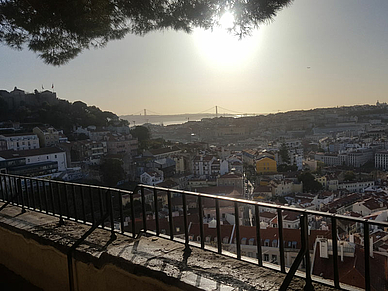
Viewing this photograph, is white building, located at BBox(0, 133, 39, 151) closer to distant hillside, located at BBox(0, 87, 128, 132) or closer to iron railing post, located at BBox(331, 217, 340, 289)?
distant hillside, located at BBox(0, 87, 128, 132)

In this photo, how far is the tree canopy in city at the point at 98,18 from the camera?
3250mm

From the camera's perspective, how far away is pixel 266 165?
111 ft

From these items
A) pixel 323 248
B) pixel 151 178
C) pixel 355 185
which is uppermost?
pixel 323 248

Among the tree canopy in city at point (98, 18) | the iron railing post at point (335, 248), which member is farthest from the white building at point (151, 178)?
the iron railing post at point (335, 248)

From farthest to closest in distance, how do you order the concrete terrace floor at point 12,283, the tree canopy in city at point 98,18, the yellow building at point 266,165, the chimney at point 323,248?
1. the yellow building at point 266,165
2. the tree canopy in city at point 98,18
3. the concrete terrace floor at point 12,283
4. the chimney at point 323,248

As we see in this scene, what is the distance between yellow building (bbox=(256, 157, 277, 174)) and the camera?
3316cm

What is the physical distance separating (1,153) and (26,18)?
23.4 metres

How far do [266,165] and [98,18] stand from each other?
103 feet

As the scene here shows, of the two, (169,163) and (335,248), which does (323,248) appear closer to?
(335,248)

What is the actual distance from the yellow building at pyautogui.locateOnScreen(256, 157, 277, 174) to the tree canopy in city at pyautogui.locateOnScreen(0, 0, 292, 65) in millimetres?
30108

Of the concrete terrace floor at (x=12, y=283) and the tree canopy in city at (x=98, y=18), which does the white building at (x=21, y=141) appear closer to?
the tree canopy in city at (x=98, y=18)

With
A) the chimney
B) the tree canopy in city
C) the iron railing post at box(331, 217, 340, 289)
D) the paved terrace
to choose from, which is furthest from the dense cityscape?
the iron railing post at box(331, 217, 340, 289)

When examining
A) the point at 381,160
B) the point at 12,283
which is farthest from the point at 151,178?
the point at 381,160

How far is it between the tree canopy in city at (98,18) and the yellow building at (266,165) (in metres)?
30.1
